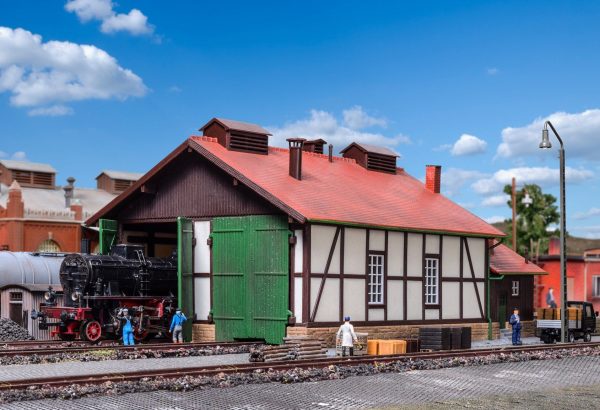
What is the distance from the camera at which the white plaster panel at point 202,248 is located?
32.2 metres

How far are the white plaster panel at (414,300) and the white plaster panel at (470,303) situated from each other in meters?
3.09

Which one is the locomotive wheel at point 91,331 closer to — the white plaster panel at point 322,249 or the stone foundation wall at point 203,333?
the stone foundation wall at point 203,333

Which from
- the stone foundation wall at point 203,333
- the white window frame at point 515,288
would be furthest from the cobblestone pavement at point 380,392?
the white window frame at point 515,288

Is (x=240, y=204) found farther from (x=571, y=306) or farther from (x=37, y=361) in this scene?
(x=571, y=306)

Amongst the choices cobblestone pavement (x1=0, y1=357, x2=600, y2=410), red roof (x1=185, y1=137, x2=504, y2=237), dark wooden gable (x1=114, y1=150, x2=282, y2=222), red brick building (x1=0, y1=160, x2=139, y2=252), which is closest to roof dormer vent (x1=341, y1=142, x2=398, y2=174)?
red roof (x1=185, y1=137, x2=504, y2=237)

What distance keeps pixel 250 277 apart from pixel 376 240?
4.60 meters

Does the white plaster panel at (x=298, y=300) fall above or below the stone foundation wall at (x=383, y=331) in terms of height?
above

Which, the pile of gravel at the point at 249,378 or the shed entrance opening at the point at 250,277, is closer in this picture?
the pile of gravel at the point at 249,378

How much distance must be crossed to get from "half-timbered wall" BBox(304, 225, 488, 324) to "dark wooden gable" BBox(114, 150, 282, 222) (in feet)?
7.40

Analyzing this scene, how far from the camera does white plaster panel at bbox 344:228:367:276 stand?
30359mm

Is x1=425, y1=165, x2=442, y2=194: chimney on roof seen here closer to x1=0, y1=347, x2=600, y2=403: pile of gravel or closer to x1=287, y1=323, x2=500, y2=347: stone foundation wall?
x1=287, y1=323, x2=500, y2=347: stone foundation wall

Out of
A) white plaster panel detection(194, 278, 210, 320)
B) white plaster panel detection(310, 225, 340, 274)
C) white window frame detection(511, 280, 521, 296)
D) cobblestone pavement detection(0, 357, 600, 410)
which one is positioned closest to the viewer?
cobblestone pavement detection(0, 357, 600, 410)

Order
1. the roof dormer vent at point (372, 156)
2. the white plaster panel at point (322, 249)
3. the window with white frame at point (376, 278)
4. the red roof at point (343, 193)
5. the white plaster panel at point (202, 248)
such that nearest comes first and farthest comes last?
the white plaster panel at point (322, 249), the red roof at point (343, 193), the window with white frame at point (376, 278), the white plaster panel at point (202, 248), the roof dormer vent at point (372, 156)

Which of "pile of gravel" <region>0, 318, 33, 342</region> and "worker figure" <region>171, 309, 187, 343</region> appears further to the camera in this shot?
"pile of gravel" <region>0, 318, 33, 342</region>
